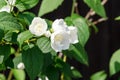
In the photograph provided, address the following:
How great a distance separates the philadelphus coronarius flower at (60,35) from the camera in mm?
1217

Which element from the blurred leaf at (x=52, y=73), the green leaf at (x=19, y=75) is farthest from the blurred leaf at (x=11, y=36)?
the green leaf at (x=19, y=75)

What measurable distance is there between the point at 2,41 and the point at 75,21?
1.20 ft

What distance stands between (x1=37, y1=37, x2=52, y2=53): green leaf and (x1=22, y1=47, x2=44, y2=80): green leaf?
0.04 metres

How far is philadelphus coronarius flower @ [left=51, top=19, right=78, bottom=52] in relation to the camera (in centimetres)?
122

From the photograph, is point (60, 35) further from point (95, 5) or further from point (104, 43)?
point (104, 43)

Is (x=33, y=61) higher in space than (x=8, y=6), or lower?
lower

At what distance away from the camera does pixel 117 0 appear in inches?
125

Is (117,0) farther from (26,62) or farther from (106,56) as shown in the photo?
(26,62)

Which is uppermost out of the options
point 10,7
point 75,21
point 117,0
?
point 10,7

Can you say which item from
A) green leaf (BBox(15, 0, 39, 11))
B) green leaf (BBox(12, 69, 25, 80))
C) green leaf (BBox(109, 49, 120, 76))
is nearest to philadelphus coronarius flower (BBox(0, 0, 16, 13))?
green leaf (BBox(15, 0, 39, 11))

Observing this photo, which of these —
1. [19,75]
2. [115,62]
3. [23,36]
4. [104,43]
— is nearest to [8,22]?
[23,36]

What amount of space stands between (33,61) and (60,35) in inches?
5.3

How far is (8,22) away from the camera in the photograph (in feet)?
4.02

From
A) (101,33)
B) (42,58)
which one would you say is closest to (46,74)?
(42,58)
